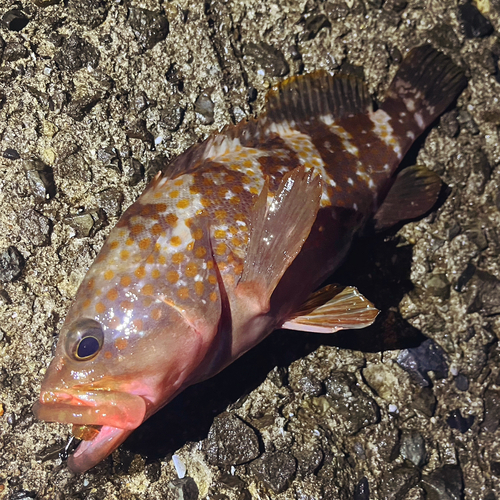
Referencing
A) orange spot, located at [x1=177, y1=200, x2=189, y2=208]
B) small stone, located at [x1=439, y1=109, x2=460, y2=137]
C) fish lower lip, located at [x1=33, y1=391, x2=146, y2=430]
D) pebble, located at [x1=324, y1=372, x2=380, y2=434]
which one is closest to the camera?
fish lower lip, located at [x1=33, y1=391, x2=146, y2=430]

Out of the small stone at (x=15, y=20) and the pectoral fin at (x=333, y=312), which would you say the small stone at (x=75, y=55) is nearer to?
the small stone at (x=15, y=20)

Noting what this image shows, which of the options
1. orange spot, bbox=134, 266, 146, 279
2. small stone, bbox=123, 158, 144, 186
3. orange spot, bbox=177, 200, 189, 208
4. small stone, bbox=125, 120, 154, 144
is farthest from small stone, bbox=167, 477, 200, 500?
small stone, bbox=125, 120, 154, 144

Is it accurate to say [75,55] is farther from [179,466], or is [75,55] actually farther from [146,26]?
[179,466]

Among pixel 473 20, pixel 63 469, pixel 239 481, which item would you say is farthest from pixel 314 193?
pixel 473 20

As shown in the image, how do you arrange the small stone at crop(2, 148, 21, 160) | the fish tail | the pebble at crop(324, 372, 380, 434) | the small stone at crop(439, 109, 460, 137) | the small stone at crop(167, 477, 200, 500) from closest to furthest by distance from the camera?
the small stone at crop(167, 477, 200, 500) → the small stone at crop(2, 148, 21, 160) → the pebble at crop(324, 372, 380, 434) → the fish tail → the small stone at crop(439, 109, 460, 137)

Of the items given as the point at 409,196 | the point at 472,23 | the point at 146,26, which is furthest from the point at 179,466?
the point at 472,23

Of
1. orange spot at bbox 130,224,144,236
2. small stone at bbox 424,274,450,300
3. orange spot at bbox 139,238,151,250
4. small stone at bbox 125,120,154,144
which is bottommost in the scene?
small stone at bbox 424,274,450,300

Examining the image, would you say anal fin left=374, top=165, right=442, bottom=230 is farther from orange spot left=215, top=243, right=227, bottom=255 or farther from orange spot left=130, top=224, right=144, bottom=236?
orange spot left=130, top=224, right=144, bottom=236

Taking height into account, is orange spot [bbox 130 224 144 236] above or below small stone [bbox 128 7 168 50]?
below

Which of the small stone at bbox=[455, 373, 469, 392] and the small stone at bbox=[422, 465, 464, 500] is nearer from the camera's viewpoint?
the small stone at bbox=[422, 465, 464, 500]
